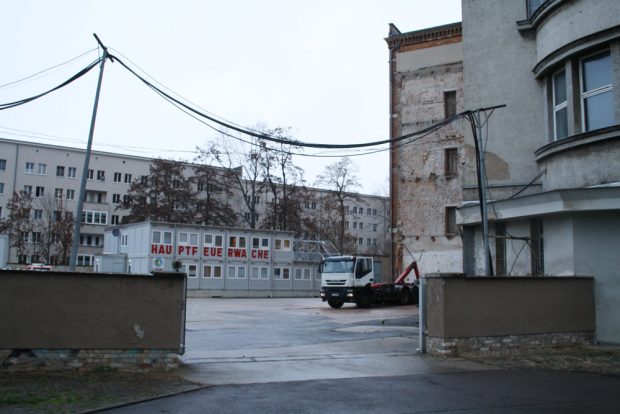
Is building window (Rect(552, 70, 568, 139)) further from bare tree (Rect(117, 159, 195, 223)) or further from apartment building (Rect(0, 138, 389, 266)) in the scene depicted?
apartment building (Rect(0, 138, 389, 266))

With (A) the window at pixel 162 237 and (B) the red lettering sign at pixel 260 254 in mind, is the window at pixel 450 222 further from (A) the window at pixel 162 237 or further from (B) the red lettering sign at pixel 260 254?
(A) the window at pixel 162 237

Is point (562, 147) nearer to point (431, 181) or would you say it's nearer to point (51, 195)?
point (431, 181)

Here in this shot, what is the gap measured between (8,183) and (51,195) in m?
5.41

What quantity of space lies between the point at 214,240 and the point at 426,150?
1786 cm

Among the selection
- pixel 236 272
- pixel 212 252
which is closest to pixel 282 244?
pixel 236 272

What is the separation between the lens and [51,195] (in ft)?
250

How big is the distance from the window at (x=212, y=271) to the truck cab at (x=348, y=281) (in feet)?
51.1

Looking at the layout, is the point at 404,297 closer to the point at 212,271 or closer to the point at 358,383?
the point at 212,271

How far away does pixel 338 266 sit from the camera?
32.8 meters

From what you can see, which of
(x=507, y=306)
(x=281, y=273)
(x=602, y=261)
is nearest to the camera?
(x=507, y=306)

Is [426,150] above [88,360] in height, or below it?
above

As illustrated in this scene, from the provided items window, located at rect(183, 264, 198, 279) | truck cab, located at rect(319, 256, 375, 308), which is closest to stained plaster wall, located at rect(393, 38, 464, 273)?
truck cab, located at rect(319, 256, 375, 308)

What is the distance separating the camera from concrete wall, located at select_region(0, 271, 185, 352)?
975 cm

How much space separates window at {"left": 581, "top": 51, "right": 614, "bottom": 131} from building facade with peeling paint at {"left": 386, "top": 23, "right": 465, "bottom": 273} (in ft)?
77.4
